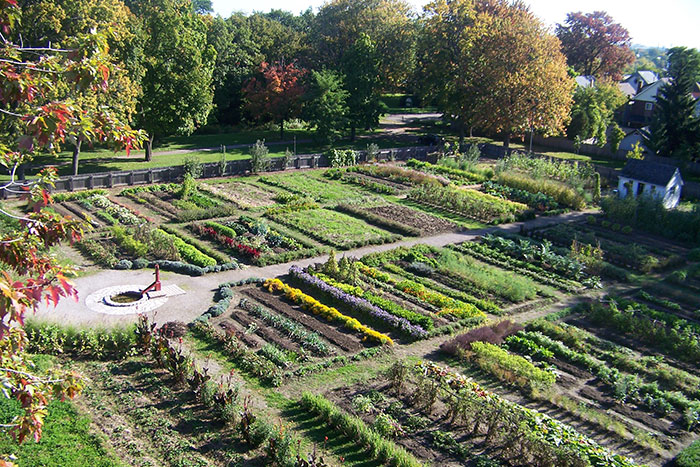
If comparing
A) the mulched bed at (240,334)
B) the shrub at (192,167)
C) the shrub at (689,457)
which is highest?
the shrub at (192,167)

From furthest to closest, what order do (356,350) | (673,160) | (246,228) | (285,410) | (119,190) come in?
(673,160)
(119,190)
(246,228)
(356,350)
(285,410)

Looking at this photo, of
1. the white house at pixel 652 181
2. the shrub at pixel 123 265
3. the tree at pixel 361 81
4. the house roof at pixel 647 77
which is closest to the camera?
the shrub at pixel 123 265

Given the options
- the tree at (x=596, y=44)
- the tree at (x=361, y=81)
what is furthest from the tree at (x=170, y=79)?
the tree at (x=596, y=44)

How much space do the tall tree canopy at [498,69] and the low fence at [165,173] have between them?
326 inches

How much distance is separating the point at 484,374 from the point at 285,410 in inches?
233

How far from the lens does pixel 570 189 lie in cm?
3662

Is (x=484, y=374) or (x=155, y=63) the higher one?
(x=155, y=63)

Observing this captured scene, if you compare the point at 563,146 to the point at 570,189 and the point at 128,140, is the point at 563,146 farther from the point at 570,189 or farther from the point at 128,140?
the point at 128,140

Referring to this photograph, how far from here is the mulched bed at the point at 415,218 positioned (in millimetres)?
31016

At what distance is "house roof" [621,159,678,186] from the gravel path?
14.1 meters

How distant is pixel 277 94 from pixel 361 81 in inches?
284

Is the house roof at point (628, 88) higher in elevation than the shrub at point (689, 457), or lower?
higher

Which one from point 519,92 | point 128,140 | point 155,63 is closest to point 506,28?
point 519,92

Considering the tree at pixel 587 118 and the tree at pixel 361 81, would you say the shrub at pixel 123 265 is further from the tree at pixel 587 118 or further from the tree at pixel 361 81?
the tree at pixel 587 118
